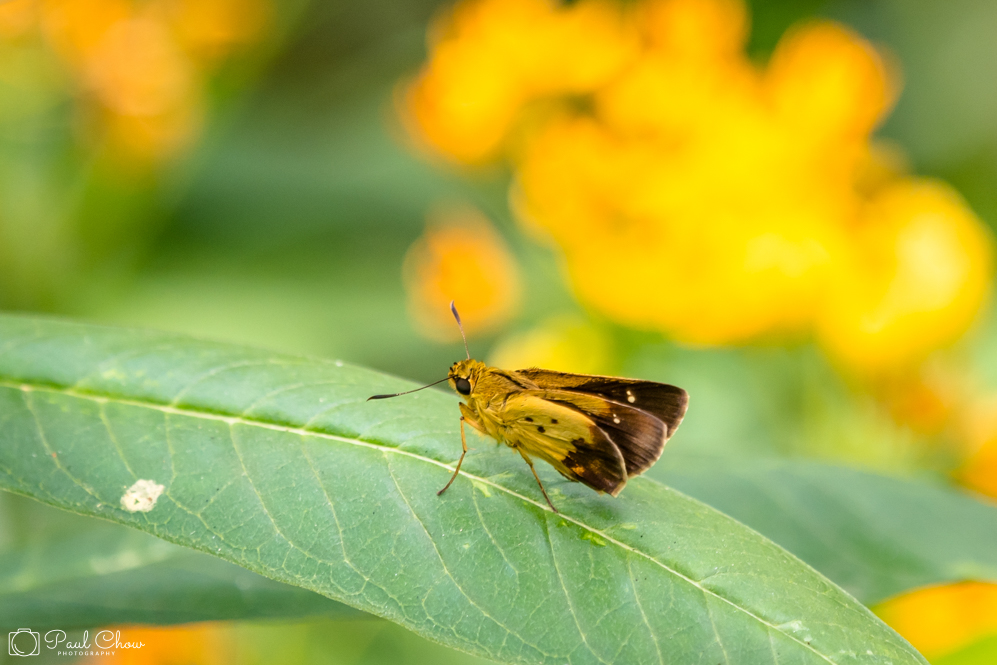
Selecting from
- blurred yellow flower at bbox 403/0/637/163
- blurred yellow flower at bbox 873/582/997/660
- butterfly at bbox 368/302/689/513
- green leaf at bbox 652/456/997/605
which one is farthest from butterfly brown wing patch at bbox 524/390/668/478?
blurred yellow flower at bbox 403/0/637/163

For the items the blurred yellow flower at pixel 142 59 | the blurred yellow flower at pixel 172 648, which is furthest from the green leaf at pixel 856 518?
the blurred yellow flower at pixel 142 59

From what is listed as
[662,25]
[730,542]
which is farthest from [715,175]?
[730,542]

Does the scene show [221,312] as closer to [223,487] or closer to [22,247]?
[22,247]

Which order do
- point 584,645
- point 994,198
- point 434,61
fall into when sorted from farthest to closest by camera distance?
point 994,198, point 434,61, point 584,645

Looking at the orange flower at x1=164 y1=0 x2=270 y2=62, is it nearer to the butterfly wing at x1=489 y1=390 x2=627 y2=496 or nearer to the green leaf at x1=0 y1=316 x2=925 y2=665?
the green leaf at x1=0 y1=316 x2=925 y2=665

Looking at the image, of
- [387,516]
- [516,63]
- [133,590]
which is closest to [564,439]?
[387,516]

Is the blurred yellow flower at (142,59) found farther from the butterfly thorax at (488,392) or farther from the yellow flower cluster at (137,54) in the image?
the butterfly thorax at (488,392)
